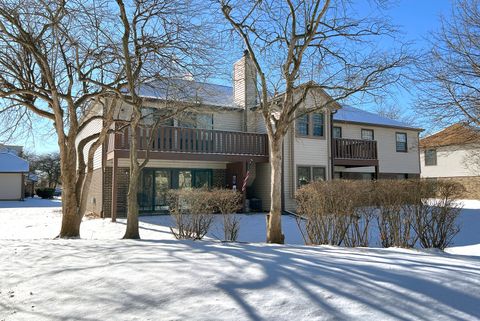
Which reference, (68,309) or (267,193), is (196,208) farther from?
(267,193)

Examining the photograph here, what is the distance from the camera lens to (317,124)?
22.7m

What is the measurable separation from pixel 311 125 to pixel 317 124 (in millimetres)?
479

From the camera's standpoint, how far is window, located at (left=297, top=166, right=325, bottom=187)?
71.7 feet

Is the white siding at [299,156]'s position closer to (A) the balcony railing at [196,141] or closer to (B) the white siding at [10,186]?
(A) the balcony railing at [196,141]

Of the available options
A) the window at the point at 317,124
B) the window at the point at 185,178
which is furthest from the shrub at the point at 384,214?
the window at the point at 317,124

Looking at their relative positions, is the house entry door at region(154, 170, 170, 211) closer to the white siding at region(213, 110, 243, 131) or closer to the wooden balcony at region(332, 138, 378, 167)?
the white siding at region(213, 110, 243, 131)

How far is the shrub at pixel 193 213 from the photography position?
1175cm

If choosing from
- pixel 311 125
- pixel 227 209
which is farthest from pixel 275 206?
pixel 311 125

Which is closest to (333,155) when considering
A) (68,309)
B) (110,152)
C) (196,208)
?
(110,152)

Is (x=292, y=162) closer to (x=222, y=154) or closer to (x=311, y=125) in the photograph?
(x=311, y=125)

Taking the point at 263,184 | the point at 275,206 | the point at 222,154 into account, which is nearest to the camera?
the point at 275,206

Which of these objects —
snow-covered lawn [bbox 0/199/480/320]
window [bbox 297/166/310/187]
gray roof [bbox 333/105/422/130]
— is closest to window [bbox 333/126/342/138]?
gray roof [bbox 333/105/422/130]

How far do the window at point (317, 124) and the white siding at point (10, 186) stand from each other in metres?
31.5

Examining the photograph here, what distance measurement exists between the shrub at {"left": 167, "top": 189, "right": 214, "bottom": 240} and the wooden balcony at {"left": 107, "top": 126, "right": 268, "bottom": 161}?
19.3 feet
